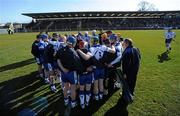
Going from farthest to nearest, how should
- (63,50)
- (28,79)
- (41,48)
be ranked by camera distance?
(28,79) → (41,48) → (63,50)

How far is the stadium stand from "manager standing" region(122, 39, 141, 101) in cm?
5755

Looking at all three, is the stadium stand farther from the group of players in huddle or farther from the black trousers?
the black trousers

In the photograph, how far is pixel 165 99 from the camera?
7.68 meters

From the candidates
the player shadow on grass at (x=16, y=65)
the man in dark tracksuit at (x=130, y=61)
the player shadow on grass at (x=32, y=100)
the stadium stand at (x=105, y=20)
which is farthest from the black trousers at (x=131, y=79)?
the stadium stand at (x=105, y=20)

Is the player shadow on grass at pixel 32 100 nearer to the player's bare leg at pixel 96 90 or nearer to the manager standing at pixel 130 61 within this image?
the player's bare leg at pixel 96 90

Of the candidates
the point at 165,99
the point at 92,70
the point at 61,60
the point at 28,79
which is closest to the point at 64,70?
the point at 61,60

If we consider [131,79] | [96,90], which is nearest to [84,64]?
[96,90]

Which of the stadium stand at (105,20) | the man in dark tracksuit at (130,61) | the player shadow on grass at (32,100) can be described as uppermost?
the stadium stand at (105,20)

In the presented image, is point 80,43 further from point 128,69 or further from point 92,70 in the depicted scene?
point 128,69

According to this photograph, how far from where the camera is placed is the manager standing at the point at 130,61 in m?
7.15

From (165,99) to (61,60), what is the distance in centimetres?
367

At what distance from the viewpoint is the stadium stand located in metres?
65.6

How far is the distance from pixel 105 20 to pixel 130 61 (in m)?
65.5

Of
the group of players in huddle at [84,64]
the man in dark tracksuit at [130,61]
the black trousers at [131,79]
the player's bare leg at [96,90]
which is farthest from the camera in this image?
the player's bare leg at [96,90]
